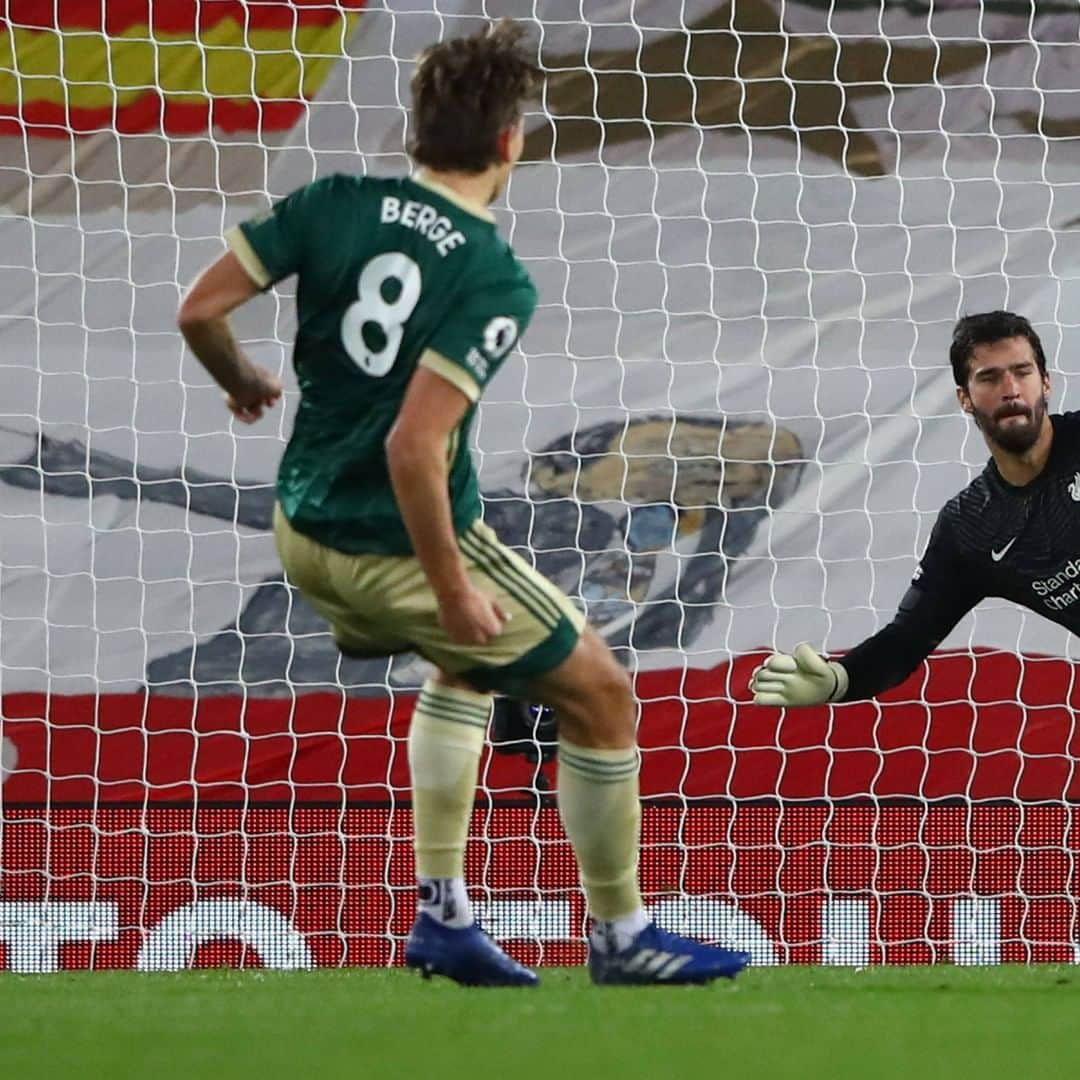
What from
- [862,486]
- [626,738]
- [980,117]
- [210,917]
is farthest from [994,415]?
[210,917]

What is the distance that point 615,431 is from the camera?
627 centimetres

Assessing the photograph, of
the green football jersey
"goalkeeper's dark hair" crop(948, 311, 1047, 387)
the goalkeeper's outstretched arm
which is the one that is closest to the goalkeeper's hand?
the goalkeeper's outstretched arm

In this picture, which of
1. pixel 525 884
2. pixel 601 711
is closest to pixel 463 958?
pixel 601 711

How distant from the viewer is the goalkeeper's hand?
13.8 ft

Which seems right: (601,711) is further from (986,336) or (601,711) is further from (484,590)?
(986,336)

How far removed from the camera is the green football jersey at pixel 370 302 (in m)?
3.03

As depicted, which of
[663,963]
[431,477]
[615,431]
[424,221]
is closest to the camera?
[431,477]

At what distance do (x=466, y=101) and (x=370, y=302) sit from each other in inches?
13.1

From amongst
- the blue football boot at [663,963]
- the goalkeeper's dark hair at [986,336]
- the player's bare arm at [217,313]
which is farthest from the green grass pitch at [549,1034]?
the goalkeeper's dark hair at [986,336]

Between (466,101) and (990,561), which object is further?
(990,561)

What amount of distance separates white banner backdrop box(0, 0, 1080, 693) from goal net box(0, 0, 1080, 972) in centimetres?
1

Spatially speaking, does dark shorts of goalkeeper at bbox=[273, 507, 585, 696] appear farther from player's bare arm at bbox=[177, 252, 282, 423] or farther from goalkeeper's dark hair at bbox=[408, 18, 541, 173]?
goalkeeper's dark hair at bbox=[408, 18, 541, 173]

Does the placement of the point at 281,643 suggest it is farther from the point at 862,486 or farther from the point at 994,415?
the point at 994,415

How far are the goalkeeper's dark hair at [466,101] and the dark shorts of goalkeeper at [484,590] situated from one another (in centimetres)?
56
